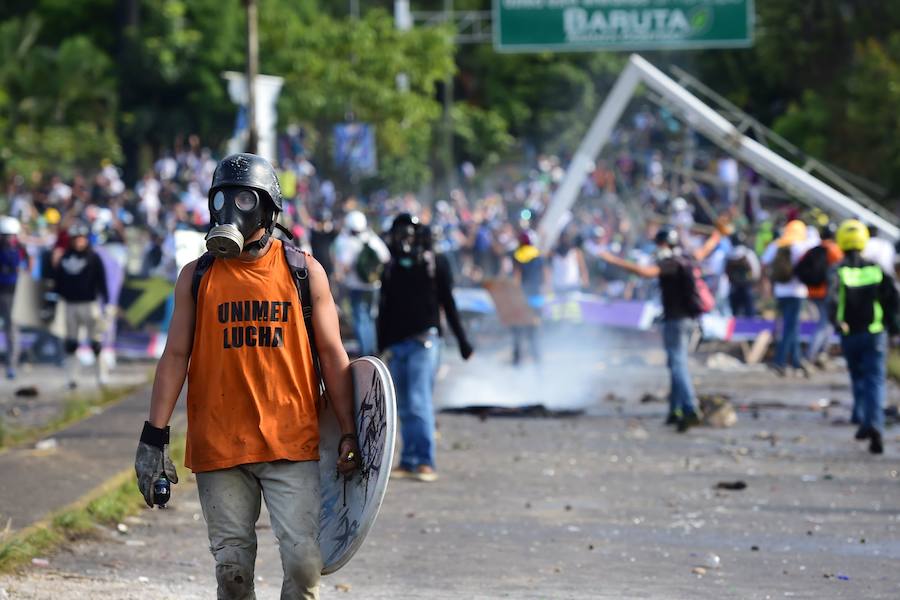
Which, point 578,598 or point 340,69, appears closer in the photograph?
point 578,598

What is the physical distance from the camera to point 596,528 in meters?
9.08

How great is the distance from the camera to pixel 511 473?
11242 millimetres

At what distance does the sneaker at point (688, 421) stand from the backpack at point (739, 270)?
26.8 ft

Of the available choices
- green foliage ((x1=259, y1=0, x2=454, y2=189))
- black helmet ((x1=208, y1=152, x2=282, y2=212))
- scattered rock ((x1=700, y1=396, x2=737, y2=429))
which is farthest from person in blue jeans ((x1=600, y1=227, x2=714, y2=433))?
green foliage ((x1=259, y1=0, x2=454, y2=189))

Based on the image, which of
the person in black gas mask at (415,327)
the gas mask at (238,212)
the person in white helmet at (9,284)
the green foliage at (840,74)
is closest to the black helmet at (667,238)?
the person in black gas mask at (415,327)

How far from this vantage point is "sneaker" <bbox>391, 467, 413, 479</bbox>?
35.7 feet

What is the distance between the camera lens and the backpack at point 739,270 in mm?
21844

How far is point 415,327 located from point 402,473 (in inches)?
39.6

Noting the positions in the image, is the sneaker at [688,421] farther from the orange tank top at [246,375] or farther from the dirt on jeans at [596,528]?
the orange tank top at [246,375]

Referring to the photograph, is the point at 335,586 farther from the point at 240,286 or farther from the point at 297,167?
the point at 297,167

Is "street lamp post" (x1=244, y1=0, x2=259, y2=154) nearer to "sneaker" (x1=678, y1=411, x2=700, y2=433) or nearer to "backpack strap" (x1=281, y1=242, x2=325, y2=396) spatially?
"sneaker" (x1=678, y1=411, x2=700, y2=433)

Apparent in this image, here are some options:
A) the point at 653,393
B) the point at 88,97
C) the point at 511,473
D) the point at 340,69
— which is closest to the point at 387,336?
the point at 511,473

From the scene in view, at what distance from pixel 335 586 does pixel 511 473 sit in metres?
3.87

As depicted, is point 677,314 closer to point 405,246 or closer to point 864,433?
point 864,433
